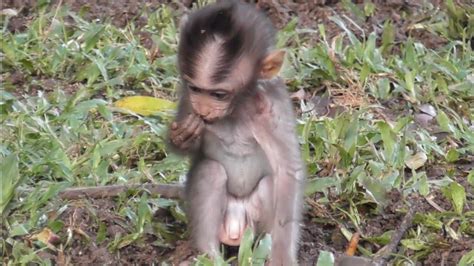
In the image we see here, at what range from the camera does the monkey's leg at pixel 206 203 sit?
6.38 metres

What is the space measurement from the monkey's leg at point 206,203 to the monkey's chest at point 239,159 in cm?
6

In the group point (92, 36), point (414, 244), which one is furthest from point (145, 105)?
point (414, 244)

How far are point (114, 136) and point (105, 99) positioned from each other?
68 cm

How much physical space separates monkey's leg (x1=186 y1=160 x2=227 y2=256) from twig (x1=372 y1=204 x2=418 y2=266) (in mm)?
818

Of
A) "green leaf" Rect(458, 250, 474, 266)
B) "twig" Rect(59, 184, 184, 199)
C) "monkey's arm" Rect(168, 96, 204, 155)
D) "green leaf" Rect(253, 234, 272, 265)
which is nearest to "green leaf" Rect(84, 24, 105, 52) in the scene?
"twig" Rect(59, 184, 184, 199)

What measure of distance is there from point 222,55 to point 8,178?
149 cm

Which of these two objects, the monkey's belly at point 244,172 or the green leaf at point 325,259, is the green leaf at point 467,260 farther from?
the monkey's belly at point 244,172

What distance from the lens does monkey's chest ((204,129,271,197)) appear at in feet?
21.2

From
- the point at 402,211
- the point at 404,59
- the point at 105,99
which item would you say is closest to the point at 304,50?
the point at 404,59

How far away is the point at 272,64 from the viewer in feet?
20.6

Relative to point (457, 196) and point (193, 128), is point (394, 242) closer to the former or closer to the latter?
point (457, 196)

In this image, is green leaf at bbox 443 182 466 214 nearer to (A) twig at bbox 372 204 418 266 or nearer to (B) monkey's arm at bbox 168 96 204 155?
(A) twig at bbox 372 204 418 266

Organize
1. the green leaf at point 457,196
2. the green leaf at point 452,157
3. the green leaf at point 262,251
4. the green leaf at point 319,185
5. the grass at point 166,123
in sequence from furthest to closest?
the green leaf at point 452,157, the green leaf at point 319,185, the green leaf at point 457,196, the grass at point 166,123, the green leaf at point 262,251

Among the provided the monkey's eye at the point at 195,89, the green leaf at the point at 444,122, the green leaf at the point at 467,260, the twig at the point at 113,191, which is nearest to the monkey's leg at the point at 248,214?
the twig at the point at 113,191
